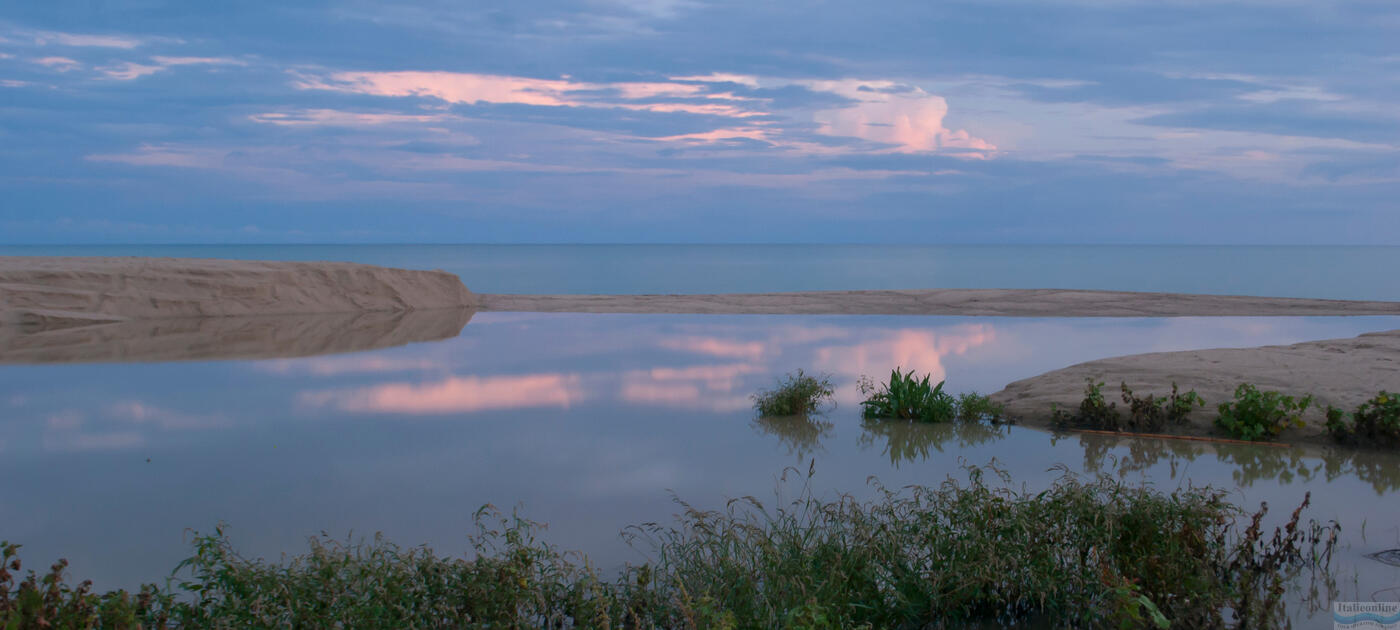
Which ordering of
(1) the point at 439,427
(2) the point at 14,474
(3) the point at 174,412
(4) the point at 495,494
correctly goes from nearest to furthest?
(4) the point at 495,494 → (2) the point at 14,474 → (1) the point at 439,427 → (3) the point at 174,412

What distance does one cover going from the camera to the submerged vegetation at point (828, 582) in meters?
3.58

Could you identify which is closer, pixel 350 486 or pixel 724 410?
pixel 350 486

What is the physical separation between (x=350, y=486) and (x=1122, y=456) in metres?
5.60

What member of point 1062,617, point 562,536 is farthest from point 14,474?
point 1062,617

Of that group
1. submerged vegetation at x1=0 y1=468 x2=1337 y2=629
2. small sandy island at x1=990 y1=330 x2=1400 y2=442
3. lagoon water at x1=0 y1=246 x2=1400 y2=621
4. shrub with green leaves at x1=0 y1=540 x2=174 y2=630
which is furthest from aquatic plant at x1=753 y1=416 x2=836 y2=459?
shrub with green leaves at x1=0 y1=540 x2=174 y2=630

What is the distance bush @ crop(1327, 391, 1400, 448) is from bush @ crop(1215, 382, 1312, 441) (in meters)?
0.23

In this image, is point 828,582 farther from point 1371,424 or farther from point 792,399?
point 1371,424

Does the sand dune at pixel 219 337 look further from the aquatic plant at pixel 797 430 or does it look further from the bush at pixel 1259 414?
the bush at pixel 1259 414

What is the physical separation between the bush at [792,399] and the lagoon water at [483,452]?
26 centimetres

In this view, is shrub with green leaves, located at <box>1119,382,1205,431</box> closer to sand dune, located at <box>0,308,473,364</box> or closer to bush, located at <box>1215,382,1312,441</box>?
bush, located at <box>1215,382,1312,441</box>

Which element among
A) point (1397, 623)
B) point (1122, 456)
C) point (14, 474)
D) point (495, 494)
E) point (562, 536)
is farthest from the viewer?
point (1122, 456)

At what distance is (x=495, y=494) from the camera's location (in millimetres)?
6145

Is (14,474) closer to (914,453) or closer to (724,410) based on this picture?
(724,410)

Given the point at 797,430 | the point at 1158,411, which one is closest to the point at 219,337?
the point at 797,430
